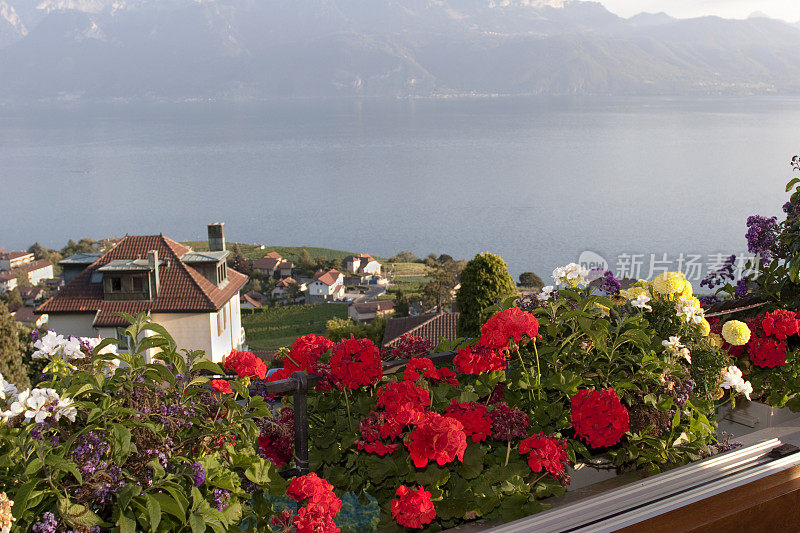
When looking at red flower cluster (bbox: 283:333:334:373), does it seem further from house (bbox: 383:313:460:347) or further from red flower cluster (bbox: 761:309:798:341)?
house (bbox: 383:313:460:347)

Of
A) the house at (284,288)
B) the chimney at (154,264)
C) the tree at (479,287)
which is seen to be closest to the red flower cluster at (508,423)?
the tree at (479,287)

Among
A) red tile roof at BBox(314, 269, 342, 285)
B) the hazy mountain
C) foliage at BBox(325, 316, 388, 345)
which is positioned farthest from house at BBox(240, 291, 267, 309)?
the hazy mountain

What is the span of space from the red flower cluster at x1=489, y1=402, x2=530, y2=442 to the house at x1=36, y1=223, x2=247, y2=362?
43.0 feet

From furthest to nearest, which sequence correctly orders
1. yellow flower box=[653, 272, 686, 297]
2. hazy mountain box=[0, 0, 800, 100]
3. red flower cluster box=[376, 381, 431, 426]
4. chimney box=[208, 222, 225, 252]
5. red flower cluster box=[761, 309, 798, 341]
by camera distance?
hazy mountain box=[0, 0, 800, 100] < chimney box=[208, 222, 225, 252] < red flower cluster box=[761, 309, 798, 341] < yellow flower box=[653, 272, 686, 297] < red flower cluster box=[376, 381, 431, 426]

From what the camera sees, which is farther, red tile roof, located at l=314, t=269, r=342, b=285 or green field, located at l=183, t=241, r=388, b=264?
green field, located at l=183, t=241, r=388, b=264

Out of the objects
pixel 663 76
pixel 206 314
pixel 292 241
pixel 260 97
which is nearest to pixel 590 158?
pixel 292 241

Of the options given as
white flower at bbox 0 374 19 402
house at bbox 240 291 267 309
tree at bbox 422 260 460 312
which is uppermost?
white flower at bbox 0 374 19 402

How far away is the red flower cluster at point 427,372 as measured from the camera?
1.57 m

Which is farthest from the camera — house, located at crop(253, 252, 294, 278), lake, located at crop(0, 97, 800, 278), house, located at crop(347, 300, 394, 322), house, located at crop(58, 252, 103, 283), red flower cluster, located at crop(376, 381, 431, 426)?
lake, located at crop(0, 97, 800, 278)

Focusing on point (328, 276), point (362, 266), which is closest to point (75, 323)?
point (328, 276)

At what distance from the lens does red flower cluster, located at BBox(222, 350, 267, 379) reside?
1568 millimetres

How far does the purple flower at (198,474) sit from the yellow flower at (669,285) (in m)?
1.44

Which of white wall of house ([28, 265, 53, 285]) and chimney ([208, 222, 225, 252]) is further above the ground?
chimney ([208, 222, 225, 252])

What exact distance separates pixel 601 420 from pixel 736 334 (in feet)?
2.65
